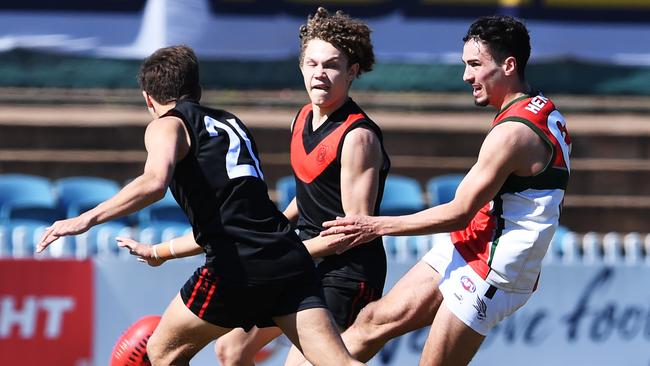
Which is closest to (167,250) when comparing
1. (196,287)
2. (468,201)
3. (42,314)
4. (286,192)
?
(196,287)

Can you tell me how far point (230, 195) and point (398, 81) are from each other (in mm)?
7257

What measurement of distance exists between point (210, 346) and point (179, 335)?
339 cm

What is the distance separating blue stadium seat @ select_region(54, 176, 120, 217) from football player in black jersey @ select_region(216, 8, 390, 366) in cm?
453

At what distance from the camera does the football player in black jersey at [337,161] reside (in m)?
5.84

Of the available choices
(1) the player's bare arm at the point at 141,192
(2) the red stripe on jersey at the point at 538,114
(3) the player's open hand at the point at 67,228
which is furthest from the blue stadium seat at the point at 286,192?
(3) the player's open hand at the point at 67,228

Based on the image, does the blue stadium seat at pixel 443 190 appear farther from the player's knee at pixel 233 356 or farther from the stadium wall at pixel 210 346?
the player's knee at pixel 233 356

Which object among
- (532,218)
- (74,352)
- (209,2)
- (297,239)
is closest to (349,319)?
(297,239)

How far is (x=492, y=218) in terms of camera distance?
225 inches

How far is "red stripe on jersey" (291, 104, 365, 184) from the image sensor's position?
233 inches

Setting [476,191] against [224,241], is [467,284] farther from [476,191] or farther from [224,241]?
[224,241]

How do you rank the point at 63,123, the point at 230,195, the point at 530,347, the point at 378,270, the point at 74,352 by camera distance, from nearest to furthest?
the point at 230,195
the point at 378,270
the point at 74,352
the point at 530,347
the point at 63,123

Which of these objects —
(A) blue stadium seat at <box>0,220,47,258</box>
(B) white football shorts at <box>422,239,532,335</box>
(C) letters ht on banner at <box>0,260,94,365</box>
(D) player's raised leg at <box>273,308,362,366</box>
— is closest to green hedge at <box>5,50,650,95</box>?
(A) blue stadium seat at <box>0,220,47,258</box>

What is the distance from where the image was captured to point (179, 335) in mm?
5664

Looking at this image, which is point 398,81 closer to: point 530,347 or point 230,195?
point 530,347
